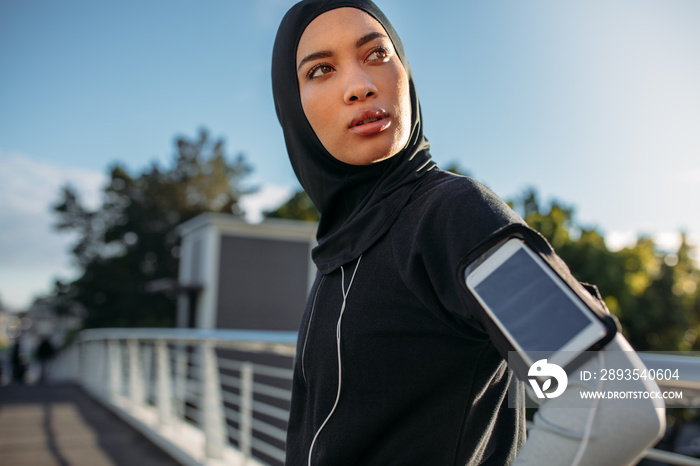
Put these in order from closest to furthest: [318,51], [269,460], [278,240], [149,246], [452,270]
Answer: [452,270]
[318,51]
[269,460]
[278,240]
[149,246]

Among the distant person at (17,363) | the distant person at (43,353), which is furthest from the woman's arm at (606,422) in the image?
the distant person at (43,353)

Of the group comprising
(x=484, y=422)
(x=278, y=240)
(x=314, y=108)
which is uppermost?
(x=278, y=240)

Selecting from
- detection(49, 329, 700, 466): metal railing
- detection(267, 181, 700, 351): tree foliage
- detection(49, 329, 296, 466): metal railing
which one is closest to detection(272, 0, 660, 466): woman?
detection(49, 329, 700, 466): metal railing

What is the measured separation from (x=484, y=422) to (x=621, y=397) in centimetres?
26

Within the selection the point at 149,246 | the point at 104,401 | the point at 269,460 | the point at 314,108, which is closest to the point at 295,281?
the point at 269,460

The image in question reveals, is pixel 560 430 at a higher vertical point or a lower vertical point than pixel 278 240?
lower

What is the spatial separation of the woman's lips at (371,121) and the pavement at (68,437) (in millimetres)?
3972

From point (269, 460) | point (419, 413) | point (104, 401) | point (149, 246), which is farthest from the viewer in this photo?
point (149, 246)

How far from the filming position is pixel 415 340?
2.35 feet

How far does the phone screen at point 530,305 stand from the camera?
0.54m

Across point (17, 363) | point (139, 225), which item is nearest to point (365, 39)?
point (17, 363)

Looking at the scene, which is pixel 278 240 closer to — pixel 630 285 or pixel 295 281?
pixel 295 281

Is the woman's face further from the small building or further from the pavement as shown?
the small building

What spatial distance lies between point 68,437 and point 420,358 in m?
5.36
